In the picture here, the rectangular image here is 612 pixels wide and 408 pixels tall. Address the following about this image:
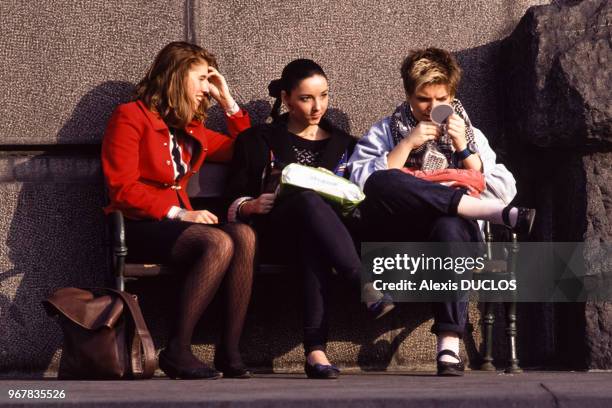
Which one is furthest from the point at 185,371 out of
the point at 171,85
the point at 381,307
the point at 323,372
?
the point at 171,85

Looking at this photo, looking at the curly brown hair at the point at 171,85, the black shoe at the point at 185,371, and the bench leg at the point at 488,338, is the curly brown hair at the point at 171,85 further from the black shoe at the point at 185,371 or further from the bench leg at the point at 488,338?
the bench leg at the point at 488,338

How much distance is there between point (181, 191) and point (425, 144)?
3.80 ft

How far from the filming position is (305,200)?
520 cm

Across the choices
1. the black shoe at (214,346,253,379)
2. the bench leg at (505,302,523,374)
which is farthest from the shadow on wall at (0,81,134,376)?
the bench leg at (505,302,523,374)

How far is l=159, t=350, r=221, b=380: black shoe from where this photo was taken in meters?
4.98

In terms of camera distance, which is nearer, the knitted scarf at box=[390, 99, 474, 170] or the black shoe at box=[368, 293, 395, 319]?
the black shoe at box=[368, 293, 395, 319]

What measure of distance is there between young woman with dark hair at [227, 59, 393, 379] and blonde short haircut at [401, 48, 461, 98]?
0.40m

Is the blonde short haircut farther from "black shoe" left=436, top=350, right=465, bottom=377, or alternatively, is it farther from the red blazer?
"black shoe" left=436, top=350, right=465, bottom=377

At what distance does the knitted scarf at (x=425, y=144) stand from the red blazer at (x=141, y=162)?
915mm

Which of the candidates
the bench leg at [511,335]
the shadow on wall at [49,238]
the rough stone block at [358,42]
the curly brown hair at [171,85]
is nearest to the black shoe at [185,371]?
the shadow on wall at [49,238]

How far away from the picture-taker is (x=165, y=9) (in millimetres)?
6168

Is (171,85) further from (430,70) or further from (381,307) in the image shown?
(381,307)

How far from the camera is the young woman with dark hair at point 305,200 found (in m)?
5.09

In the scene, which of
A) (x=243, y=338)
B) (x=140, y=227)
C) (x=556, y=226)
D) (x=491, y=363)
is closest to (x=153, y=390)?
(x=140, y=227)
